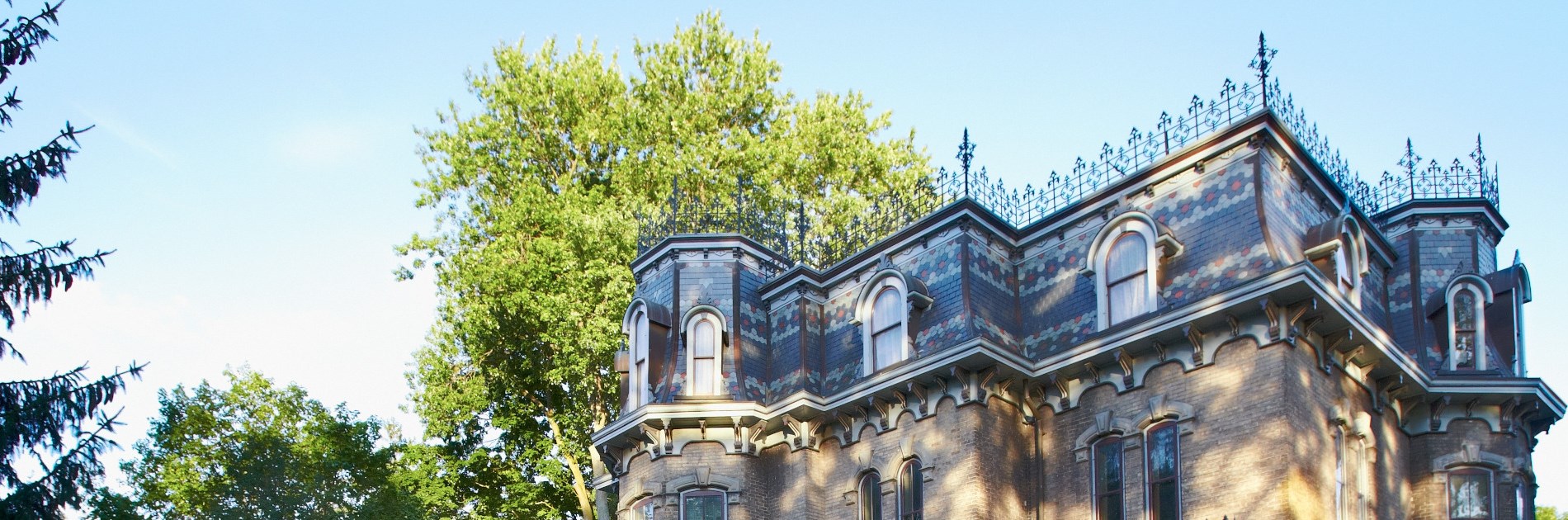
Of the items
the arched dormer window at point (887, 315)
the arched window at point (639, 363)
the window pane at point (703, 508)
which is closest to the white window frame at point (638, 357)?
the arched window at point (639, 363)

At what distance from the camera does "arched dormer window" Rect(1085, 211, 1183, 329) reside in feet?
66.5

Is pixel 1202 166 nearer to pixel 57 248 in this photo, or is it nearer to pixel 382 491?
pixel 57 248

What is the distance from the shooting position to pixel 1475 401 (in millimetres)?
21328

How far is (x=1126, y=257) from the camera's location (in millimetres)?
20922

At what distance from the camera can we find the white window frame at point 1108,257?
797 inches

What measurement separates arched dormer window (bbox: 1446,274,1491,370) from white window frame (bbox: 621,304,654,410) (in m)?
12.6

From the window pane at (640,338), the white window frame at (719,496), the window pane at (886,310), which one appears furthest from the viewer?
the window pane at (640,338)

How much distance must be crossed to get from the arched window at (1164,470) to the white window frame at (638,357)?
886 cm

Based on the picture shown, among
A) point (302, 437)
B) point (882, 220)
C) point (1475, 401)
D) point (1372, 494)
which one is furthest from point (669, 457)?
point (302, 437)

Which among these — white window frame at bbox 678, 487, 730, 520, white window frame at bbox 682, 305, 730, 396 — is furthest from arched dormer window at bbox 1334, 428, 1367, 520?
white window frame at bbox 682, 305, 730, 396

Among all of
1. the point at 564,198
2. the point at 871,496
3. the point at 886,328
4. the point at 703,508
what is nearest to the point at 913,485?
the point at 871,496

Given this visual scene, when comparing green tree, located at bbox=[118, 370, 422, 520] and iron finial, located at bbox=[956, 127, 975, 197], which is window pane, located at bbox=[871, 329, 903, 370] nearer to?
iron finial, located at bbox=[956, 127, 975, 197]

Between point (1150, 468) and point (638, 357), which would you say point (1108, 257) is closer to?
point (1150, 468)

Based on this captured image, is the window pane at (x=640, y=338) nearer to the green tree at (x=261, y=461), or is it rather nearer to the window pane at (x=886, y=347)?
the window pane at (x=886, y=347)
